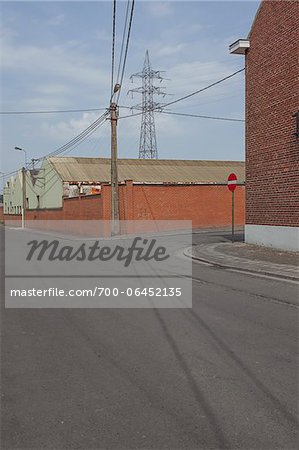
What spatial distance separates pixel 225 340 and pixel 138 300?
3016 mm

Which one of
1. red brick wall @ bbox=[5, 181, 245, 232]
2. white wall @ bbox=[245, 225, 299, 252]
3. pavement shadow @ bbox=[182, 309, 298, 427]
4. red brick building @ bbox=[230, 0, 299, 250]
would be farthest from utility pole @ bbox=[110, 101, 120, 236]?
pavement shadow @ bbox=[182, 309, 298, 427]

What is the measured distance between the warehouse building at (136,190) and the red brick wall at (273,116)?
1376 centimetres

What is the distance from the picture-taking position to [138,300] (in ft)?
29.7

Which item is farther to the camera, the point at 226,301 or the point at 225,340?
the point at 226,301

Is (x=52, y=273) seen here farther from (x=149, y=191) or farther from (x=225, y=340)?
(x=149, y=191)

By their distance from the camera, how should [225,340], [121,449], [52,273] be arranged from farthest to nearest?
[52,273] < [225,340] < [121,449]

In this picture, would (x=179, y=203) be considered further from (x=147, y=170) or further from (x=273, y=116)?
(x=147, y=170)

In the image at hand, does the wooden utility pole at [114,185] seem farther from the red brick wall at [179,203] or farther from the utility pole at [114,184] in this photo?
the red brick wall at [179,203]

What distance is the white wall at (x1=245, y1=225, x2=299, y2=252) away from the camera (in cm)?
1642

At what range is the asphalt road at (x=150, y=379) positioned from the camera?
369 cm

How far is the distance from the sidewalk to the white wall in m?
0.32

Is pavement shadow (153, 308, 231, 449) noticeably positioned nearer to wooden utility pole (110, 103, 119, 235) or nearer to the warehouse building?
wooden utility pole (110, 103, 119, 235)

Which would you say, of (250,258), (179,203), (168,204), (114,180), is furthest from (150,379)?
(179,203)

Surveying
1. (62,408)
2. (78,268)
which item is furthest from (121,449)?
(78,268)
